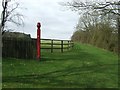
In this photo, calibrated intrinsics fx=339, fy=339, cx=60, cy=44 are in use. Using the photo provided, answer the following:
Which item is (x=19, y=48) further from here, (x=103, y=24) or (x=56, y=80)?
(x=103, y=24)

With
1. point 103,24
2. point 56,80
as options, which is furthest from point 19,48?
point 103,24

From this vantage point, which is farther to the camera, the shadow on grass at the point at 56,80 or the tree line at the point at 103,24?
the tree line at the point at 103,24

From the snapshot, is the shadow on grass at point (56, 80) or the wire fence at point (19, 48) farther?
the wire fence at point (19, 48)

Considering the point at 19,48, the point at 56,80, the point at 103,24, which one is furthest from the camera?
the point at 103,24

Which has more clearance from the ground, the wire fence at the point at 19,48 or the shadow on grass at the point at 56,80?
the wire fence at the point at 19,48

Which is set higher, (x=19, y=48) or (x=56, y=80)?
(x=19, y=48)

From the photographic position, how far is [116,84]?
12195 millimetres

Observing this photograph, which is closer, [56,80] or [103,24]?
[56,80]

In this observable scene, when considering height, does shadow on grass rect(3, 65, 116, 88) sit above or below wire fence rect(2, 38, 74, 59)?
below

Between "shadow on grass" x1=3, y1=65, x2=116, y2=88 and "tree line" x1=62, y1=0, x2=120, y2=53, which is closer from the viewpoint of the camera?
"shadow on grass" x1=3, y1=65, x2=116, y2=88

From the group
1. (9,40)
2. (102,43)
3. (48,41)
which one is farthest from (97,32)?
(9,40)

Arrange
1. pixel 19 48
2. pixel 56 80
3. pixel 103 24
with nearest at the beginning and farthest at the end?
pixel 56 80
pixel 19 48
pixel 103 24

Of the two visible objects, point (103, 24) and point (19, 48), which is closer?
point (19, 48)

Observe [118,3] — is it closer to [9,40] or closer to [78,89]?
[9,40]
